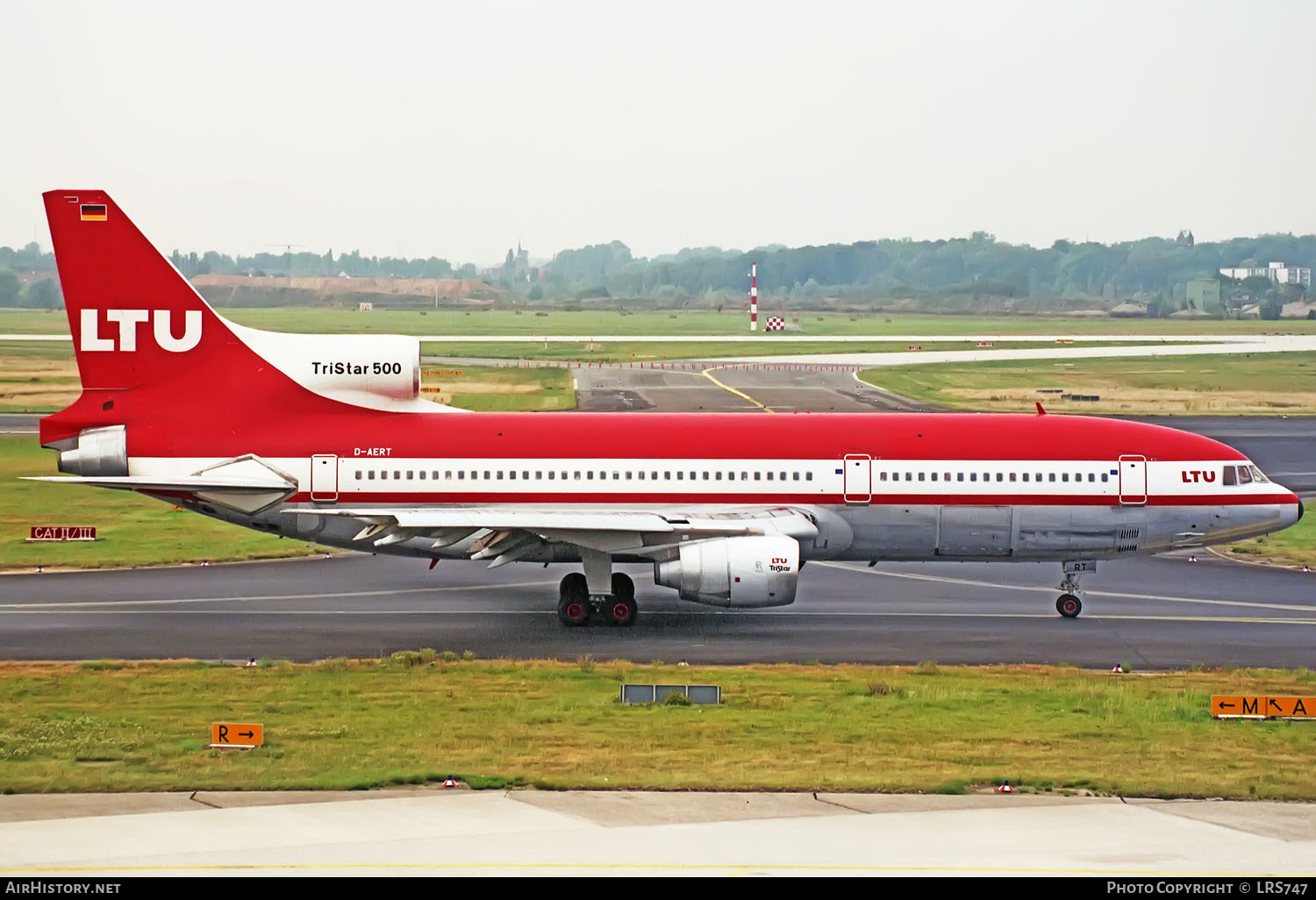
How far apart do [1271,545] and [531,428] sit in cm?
2333

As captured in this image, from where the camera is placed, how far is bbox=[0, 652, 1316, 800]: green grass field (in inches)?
782

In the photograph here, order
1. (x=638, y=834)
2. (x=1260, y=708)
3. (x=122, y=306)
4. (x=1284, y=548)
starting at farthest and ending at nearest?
(x=1284, y=548)
(x=122, y=306)
(x=1260, y=708)
(x=638, y=834)

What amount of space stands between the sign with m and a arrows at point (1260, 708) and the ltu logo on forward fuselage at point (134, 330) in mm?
22013

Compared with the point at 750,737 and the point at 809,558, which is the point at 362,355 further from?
the point at 750,737

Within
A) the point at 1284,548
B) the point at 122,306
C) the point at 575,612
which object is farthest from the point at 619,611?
the point at 1284,548

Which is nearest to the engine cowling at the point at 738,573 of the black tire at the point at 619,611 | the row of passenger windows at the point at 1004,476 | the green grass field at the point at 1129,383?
the black tire at the point at 619,611

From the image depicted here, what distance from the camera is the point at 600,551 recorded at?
105 feet

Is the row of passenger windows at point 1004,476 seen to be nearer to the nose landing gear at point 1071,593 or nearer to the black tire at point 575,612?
the nose landing gear at point 1071,593

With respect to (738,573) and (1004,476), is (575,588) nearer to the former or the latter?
(738,573)

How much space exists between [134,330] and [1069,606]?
21174mm

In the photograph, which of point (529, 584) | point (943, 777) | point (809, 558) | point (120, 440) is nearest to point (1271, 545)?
point (809, 558)

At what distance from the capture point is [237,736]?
21.4 metres

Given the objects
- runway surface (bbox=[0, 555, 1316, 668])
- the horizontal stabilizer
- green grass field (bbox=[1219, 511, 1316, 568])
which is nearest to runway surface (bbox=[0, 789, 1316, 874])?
runway surface (bbox=[0, 555, 1316, 668])

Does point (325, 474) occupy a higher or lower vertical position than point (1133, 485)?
higher
